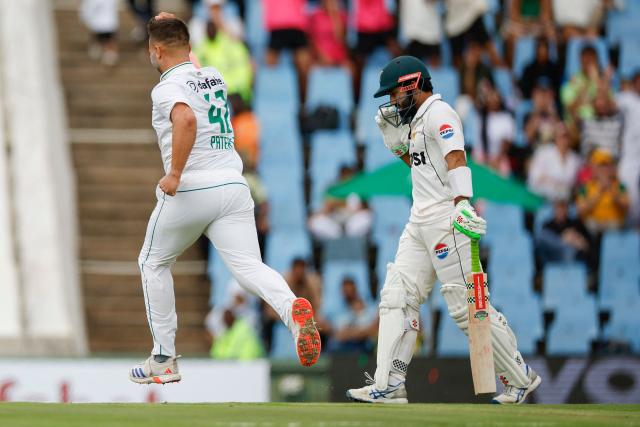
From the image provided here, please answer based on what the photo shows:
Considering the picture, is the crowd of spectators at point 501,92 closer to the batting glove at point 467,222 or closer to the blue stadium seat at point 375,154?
the blue stadium seat at point 375,154

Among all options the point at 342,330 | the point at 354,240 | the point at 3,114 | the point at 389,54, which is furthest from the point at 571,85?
the point at 3,114

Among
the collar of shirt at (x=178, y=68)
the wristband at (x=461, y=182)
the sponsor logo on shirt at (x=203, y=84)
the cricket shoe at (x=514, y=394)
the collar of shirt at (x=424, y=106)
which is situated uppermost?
the collar of shirt at (x=178, y=68)

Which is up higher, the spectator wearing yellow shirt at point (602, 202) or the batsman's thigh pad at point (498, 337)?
the spectator wearing yellow shirt at point (602, 202)

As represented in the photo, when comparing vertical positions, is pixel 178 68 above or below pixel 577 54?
below

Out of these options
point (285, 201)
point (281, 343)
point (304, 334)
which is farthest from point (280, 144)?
point (304, 334)

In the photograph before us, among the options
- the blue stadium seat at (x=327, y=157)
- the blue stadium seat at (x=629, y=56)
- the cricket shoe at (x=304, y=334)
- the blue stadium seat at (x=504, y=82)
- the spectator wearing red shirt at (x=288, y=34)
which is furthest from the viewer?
the blue stadium seat at (x=629, y=56)

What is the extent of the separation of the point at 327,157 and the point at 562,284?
323cm

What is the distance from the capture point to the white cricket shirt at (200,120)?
865 cm

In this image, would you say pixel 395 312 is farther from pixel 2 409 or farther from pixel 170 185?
pixel 2 409

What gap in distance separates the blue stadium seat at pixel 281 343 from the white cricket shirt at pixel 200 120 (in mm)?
6877

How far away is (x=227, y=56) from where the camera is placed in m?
18.3

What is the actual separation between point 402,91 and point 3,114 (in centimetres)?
919

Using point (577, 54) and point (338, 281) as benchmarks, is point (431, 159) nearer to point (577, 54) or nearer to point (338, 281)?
point (338, 281)

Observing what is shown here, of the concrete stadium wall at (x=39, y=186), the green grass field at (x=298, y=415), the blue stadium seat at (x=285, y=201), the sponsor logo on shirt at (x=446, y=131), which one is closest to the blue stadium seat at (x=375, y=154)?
the blue stadium seat at (x=285, y=201)
